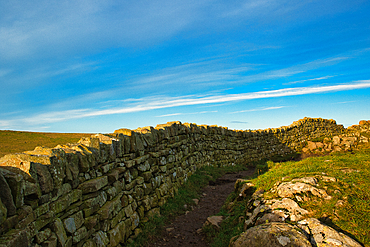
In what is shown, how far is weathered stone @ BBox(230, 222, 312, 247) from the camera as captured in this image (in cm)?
404

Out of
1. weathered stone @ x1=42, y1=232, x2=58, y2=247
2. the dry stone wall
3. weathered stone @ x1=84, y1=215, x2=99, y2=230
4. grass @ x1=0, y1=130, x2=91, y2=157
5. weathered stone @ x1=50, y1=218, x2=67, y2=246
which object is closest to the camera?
the dry stone wall

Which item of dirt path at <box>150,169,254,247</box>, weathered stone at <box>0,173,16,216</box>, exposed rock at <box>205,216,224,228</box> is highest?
weathered stone at <box>0,173,16,216</box>

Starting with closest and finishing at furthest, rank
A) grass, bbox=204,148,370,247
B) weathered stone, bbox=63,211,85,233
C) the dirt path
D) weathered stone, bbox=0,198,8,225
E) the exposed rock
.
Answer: weathered stone, bbox=0,198,8,225, weathered stone, bbox=63,211,85,233, grass, bbox=204,148,370,247, the dirt path, the exposed rock

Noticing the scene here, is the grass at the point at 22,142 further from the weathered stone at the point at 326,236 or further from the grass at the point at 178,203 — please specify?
the weathered stone at the point at 326,236

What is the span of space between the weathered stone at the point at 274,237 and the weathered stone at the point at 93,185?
3294mm

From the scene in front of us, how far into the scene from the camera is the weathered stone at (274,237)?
404cm

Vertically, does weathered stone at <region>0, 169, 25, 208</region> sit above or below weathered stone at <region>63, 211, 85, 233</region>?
above

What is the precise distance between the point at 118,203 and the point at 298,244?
4.37 metres

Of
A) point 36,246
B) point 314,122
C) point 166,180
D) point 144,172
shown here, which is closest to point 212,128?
point 166,180

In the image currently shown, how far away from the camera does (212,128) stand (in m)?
16.4

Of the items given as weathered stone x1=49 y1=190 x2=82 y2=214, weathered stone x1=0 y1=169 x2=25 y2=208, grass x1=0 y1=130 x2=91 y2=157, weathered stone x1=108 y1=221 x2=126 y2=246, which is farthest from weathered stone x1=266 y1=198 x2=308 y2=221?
grass x1=0 y1=130 x2=91 y2=157

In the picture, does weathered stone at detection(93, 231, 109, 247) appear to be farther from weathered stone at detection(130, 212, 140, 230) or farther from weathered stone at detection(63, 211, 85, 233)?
weathered stone at detection(130, 212, 140, 230)

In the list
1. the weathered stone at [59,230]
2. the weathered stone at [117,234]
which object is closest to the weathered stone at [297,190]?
the weathered stone at [117,234]

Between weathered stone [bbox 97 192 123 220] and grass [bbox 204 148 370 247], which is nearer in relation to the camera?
grass [bbox 204 148 370 247]
